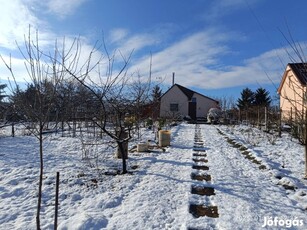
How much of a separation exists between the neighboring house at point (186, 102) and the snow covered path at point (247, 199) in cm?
2847

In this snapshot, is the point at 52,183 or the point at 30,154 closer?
the point at 52,183

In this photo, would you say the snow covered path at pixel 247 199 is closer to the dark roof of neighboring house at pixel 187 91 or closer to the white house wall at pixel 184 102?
the white house wall at pixel 184 102

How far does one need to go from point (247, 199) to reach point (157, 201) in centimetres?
137

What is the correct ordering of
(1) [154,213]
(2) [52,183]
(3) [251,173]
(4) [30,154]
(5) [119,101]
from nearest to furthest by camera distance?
(1) [154,213] < (2) [52,183] < (3) [251,173] < (5) [119,101] < (4) [30,154]

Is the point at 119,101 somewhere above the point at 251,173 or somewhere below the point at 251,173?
above

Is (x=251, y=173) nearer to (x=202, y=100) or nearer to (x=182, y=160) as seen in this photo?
(x=182, y=160)

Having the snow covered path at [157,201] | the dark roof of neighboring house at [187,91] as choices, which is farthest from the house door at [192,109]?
the snow covered path at [157,201]

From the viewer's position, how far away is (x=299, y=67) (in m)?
4.58

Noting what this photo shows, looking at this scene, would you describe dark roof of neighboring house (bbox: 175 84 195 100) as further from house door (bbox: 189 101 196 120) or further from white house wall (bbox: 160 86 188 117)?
house door (bbox: 189 101 196 120)

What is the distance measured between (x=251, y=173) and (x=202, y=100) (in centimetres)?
2989

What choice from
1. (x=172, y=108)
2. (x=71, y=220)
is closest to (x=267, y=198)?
(x=71, y=220)

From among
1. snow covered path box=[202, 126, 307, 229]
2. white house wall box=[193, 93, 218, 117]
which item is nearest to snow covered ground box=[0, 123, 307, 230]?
snow covered path box=[202, 126, 307, 229]

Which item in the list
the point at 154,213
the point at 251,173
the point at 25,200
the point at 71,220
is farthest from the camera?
the point at 251,173

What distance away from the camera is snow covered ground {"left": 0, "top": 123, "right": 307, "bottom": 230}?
2971mm
